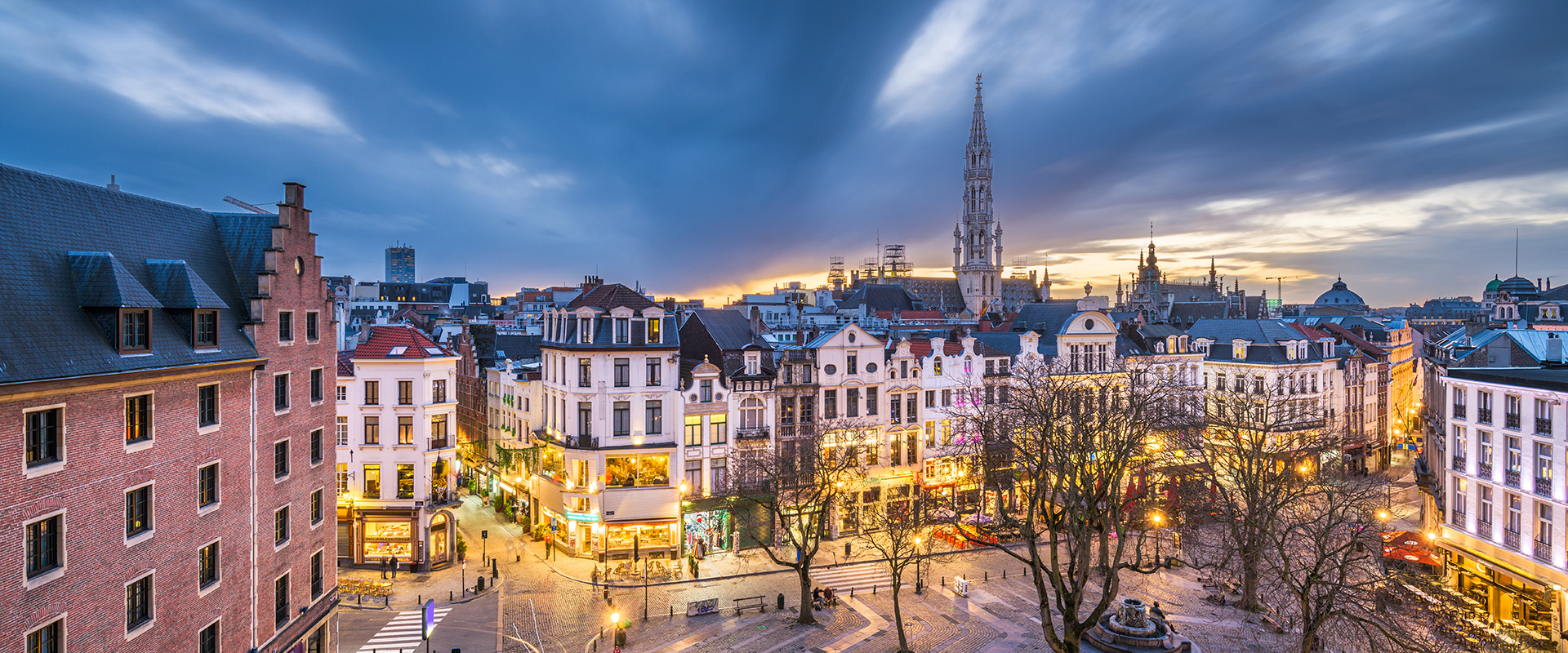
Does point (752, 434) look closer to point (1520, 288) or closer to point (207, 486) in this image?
point (207, 486)

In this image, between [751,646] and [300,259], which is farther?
[751,646]

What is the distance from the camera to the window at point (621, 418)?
151 ft

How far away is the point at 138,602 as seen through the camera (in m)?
20.8

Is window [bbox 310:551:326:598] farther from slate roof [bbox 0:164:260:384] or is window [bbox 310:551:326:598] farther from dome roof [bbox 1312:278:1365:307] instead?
dome roof [bbox 1312:278:1365:307]

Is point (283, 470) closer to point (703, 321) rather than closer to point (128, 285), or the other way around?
point (128, 285)

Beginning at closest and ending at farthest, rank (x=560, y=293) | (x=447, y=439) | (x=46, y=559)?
(x=46, y=559), (x=447, y=439), (x=560, y=293)

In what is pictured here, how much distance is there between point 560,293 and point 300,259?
293 ft

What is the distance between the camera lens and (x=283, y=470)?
27922mm

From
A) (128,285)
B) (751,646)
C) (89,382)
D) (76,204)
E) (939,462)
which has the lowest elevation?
(751,646)

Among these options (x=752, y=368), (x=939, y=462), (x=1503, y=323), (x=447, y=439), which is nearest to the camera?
(x=447, y=439)

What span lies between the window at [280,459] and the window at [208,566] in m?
3.70

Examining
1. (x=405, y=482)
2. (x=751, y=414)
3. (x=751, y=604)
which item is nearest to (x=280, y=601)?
(x=405, y=482)

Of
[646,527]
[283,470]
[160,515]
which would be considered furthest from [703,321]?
[160,515]

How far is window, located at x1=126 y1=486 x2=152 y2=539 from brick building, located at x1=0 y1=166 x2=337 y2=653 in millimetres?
53
